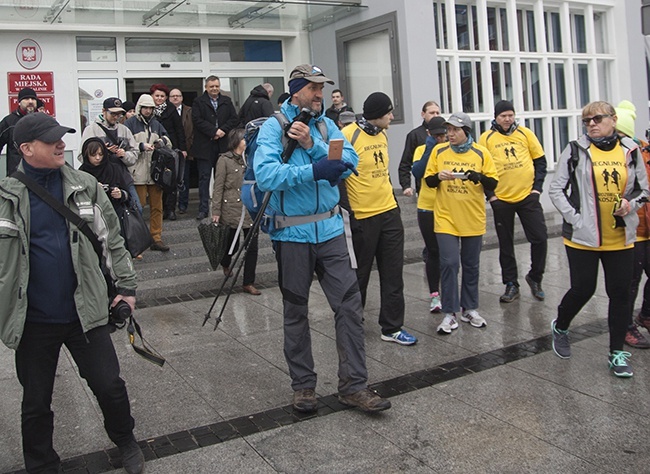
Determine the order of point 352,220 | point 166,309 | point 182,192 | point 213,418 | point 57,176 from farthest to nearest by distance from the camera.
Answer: point 182,192, point 166,309, point 352,220, point 213,418, point 57,176

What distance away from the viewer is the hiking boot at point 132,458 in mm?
3674

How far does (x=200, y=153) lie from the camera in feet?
33.1

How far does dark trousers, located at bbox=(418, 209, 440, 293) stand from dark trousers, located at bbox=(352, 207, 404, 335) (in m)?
0.92

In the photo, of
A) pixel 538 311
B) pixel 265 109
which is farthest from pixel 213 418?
pixel 265 109

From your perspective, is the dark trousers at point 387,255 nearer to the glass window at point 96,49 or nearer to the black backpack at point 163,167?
the black backpack at point 163,167

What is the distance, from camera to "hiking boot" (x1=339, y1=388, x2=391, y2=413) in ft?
14.0

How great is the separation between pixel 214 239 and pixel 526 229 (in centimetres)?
325

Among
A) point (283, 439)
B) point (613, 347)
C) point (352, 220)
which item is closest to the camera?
point (283, 439)

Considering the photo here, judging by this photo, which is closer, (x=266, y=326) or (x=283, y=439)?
(x=283, y=439)

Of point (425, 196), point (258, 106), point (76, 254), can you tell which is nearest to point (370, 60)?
point (258, 106)

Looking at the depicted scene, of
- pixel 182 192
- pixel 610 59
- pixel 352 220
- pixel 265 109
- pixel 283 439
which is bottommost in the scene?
pixel 283 439

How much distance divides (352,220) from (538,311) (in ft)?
7.74

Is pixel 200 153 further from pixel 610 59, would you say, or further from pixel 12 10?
pixel 610 59

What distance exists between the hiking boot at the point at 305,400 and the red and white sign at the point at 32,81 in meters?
8.35
